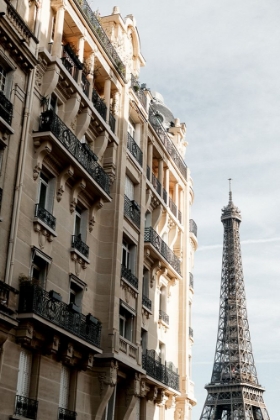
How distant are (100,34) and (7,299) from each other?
1462 cm

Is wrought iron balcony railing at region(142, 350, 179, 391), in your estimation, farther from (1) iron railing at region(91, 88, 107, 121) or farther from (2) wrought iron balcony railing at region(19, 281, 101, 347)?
(1) iron railing at region(91, 88, 107, 121)

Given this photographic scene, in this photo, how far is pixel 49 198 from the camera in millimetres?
24125

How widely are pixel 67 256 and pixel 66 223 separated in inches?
50.3

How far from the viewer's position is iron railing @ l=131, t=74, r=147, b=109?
109 feet

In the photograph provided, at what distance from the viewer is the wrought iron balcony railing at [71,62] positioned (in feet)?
84.8

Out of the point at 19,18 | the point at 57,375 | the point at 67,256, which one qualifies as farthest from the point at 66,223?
the point at 19,18

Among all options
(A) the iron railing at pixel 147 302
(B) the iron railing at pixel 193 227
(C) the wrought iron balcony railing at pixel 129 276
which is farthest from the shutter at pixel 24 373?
(B) the iron railing at pixel 193 227

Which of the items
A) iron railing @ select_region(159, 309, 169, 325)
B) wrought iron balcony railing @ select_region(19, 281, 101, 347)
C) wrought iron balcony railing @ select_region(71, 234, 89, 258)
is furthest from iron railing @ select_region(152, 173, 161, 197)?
wrought iron balcony railing @ select_region(19, 281, 101, 347)

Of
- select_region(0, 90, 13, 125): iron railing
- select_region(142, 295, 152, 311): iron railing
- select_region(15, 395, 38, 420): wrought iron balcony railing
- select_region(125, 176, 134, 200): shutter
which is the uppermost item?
select_region(125, 176, 134, 200): shutter

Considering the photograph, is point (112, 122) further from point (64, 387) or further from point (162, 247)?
point (64, 387)

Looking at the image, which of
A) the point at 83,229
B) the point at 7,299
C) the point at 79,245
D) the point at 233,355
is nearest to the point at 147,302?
the point at 83,229

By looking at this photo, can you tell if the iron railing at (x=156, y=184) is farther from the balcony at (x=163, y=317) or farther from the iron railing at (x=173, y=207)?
the balcony at (x=163, y=317)

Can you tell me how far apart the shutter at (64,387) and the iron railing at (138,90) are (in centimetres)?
1542

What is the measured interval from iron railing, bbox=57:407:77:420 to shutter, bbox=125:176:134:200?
448 inches
